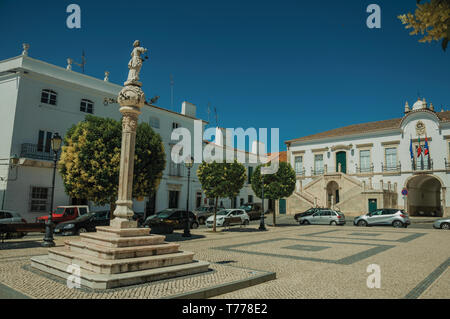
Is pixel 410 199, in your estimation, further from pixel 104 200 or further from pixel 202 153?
pixel 104 200

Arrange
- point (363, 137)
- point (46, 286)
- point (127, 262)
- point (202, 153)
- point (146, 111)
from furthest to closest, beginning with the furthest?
point (363, 137) → point (202, 153) → point (146, 111) → point (127, 262) → point (46, 286)

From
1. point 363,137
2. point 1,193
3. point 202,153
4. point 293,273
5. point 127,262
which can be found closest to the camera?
point 127,262

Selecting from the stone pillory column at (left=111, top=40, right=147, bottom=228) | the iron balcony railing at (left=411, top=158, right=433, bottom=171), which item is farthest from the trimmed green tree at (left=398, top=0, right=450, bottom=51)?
the iron balcony railing at (left=411, top=158, right=433, bottom=171)

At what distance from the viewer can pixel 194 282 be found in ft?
21.6

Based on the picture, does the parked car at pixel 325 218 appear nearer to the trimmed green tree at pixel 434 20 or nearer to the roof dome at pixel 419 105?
the roof dome at pixel 419 105

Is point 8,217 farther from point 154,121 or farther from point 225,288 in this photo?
point 154,121

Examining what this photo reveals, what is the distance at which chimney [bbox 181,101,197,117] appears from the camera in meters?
33.4

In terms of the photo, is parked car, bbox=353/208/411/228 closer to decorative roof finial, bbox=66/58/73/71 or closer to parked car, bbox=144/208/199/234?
parked car, bbox=144/208/199/234

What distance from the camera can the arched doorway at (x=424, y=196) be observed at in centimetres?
3488

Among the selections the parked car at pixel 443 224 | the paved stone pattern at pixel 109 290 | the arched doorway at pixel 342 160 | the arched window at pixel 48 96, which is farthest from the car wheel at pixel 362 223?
the arched window at pixel 48 96

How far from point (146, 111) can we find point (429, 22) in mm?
27397

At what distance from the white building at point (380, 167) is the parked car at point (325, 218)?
371 inches

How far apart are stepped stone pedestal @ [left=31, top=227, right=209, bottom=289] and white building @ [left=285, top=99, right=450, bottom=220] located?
29911 millimetres
